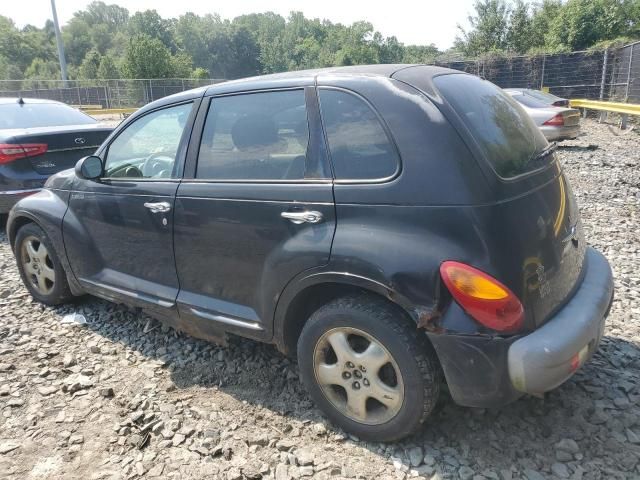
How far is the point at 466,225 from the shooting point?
217cm

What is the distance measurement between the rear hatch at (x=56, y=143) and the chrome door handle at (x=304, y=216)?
15.3ft

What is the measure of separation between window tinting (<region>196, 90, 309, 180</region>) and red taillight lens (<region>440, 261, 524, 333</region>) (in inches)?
38.4

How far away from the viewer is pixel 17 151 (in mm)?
5988

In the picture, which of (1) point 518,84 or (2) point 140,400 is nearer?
(2) point 140,400

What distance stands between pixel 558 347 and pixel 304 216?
1314mm

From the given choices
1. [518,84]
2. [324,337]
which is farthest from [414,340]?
[518,84]

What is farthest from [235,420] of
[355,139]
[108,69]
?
[108,69]

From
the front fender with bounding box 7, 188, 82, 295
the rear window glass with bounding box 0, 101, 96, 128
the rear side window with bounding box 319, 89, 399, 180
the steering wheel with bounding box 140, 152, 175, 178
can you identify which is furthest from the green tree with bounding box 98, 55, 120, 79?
the rear side window with bounding box 319, 89, 399, 180

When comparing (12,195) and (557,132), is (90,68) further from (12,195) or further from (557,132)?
(12,195)

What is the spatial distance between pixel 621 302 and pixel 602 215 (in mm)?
2865

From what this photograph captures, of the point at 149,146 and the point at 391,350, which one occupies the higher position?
the point at 149,146

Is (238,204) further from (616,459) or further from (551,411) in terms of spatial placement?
(616,459)

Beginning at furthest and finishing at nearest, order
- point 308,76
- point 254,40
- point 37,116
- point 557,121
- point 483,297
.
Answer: point 254,40, point 557,121, point 37,116, point 308,76, point 483,297

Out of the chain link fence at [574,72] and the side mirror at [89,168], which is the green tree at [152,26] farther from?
the side mirror at [89,168]
